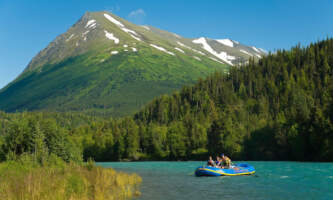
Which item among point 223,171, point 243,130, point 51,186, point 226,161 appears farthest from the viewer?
point 243,130

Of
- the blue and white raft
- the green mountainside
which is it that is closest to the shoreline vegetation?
the green mountainside

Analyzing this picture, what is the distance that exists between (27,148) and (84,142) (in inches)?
Result: 4319

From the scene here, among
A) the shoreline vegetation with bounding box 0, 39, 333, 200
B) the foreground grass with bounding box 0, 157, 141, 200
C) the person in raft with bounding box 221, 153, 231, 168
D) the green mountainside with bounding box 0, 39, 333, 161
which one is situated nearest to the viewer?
the foreground grass with bounding box 0, 157, 141, 200

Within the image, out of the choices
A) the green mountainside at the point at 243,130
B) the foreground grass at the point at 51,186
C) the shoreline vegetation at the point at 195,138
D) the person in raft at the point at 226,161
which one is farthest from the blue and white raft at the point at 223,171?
the green mountainside at the point at 243,130

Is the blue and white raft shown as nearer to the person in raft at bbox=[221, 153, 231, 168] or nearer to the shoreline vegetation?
the person in raft at bbox=[221, 153, 231, 168]

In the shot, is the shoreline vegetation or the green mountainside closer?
the shoreline vegetation

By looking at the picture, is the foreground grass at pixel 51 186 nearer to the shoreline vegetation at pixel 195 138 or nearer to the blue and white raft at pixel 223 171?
the shoreline vegetation at pixel 195 138

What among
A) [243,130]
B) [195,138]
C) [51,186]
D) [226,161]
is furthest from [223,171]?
[195,138]

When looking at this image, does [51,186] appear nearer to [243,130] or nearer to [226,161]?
[226,161]

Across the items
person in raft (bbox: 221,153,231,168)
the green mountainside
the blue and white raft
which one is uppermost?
the green mountainside

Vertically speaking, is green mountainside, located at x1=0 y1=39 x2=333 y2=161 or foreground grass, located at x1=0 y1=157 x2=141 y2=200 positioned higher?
green mountainside, located at x1=0 y1=39 x2=333 y2=161

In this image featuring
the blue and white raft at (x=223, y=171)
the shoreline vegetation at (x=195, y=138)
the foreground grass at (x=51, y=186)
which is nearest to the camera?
the foreground grass at (x=51, y=186)

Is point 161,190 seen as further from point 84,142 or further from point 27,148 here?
point 84,142

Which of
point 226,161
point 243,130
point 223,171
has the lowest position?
point 223,171
